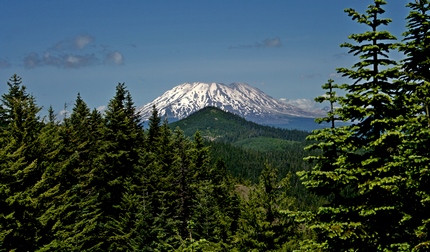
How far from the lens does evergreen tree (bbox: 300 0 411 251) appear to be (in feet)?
38.6

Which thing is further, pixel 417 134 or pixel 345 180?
pixel 345 180

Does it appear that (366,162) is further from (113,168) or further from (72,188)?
(113,168)

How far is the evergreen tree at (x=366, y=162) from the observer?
11.8 metres

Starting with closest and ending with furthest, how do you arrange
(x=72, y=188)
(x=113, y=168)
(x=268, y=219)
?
(x=268, y=219), (x=72, y=188), (x=113, y=168)

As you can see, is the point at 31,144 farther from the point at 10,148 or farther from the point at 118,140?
the point at 118,140

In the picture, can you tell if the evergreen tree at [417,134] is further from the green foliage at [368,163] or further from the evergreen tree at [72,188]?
the evergreen tree at [72,188]

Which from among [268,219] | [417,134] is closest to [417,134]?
[417,134]

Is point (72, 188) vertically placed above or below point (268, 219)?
above

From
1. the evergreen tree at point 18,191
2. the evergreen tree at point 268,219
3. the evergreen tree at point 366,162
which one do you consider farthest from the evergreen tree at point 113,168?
the evergreen tree at point 366,162

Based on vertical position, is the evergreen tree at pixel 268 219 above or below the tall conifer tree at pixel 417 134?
below

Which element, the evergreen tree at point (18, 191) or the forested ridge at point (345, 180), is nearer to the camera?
the forested ridge at point (345, 180)

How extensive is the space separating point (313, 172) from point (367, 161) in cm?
181

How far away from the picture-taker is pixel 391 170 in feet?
39.1

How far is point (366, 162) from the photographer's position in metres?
11.8
